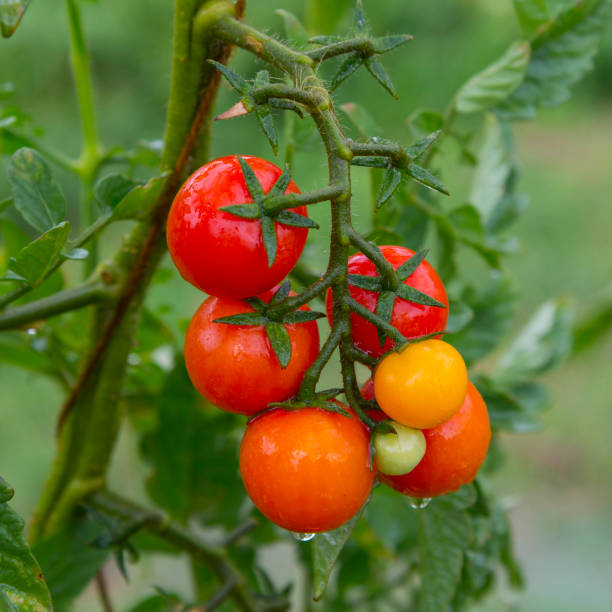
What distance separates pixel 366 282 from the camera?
1.28ft

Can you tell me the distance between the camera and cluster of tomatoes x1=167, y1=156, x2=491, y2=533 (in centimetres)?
38

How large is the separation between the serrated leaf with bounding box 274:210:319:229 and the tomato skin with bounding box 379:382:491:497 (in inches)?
5.1

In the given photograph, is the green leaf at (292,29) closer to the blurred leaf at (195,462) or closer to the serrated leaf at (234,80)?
the serrated leaf at (234,80)

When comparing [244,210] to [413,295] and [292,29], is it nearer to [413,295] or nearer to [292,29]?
[413,295]

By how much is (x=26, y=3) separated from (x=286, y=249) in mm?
179

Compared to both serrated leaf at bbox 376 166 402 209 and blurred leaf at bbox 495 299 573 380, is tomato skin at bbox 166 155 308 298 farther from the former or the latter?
blurred leaf at bbox 495 299 573 380

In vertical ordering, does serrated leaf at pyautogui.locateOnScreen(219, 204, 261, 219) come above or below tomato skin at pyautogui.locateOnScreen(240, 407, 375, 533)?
above

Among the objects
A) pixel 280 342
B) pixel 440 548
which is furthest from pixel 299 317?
pixel 440 548

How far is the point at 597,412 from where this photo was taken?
2047mm

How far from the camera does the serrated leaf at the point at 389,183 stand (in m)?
0.38

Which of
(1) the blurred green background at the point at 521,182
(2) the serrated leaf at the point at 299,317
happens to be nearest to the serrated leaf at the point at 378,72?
(2) the serrated leaf at the point at 299,317

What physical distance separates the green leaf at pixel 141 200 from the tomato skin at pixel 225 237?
0.07 meters

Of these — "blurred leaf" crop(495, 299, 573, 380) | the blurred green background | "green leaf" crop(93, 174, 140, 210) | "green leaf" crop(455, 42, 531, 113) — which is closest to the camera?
"green leaf" crop(93, 174, 140, 210)

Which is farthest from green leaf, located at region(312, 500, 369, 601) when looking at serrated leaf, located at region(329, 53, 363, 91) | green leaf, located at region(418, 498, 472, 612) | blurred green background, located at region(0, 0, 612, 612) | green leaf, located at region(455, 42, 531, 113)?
blurred green background, located at region(0, 0, 612, 612)
